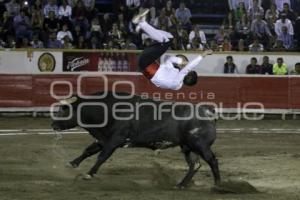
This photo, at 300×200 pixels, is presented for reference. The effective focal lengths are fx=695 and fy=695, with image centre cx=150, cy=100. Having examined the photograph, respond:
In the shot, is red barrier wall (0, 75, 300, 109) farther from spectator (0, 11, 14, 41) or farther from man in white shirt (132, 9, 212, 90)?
man in white shirt (132, 9, 212, 90)

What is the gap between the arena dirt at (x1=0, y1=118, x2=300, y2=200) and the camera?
27.8 ft

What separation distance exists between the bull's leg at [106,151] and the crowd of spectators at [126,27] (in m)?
10.3

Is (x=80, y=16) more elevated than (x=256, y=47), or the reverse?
(x=80, y=16)

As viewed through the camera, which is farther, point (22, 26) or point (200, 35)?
point (200, 35)

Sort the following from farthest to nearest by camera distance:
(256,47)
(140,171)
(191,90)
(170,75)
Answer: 1. (256,47)
2. (191,90)
3. (140,171)
4. (170,75)

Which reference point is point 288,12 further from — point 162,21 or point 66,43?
point 66,43

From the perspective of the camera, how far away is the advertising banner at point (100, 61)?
18875 mm

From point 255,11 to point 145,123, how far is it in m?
12.4

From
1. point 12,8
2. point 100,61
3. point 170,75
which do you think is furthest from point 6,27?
point 170,75

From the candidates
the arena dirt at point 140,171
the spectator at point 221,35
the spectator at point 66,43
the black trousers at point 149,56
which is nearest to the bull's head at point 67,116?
the arena dirt at point 140,171

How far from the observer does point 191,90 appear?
1825 cm

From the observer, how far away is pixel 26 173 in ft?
33.0

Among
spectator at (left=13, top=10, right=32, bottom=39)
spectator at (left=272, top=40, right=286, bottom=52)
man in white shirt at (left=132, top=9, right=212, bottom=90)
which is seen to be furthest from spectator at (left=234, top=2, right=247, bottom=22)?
man in white shirt at (left=132, top=9, right=212, bottom=90)

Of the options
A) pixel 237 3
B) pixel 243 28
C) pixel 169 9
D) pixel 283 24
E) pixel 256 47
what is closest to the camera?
pixel 256 47
